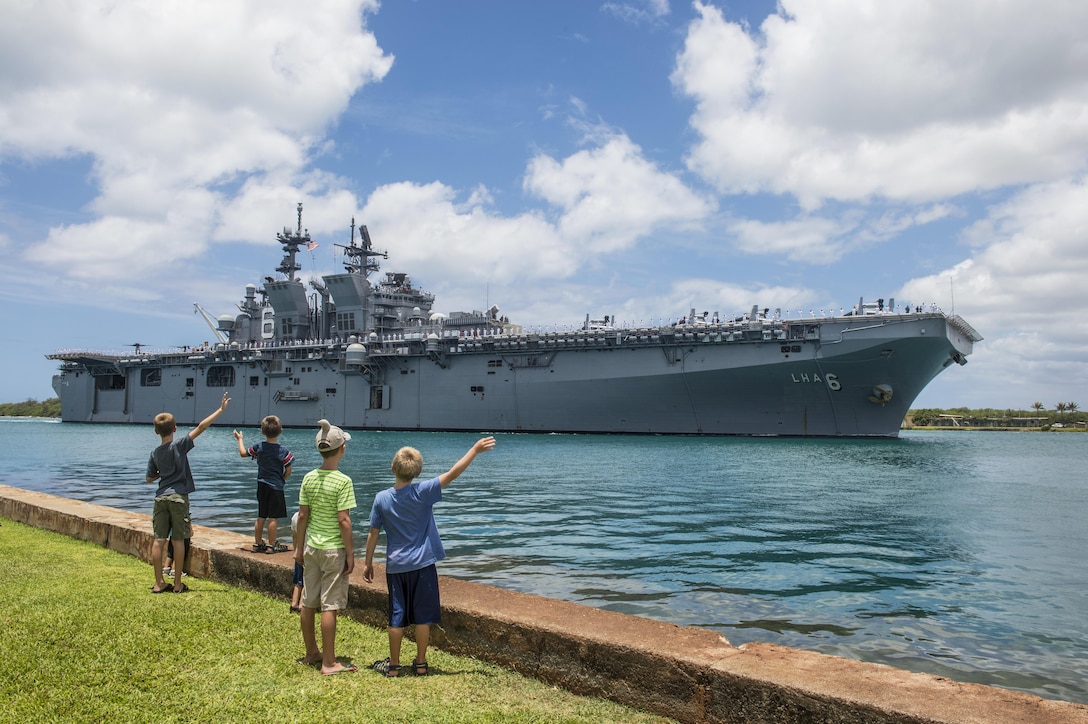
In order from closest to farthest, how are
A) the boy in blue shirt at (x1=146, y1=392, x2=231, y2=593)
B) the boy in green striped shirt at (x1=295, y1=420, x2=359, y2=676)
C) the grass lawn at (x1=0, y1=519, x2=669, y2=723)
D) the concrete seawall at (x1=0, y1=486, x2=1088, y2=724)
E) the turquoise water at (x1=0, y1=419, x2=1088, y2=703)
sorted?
the concrete seawall at (x1=0, y1=486, x2=1088, y2=724) → the grass lawn at (x1=0, y1=519, x2=669, y2=723) → the boy in green striped shirt at (x1=295, y1=420, x2=359, y2=676) → the boy in blue shirt at (x1=146, y1=392, x2=231, y2=593) → the turquoise water at (x1=0, y1=419, x2=1088, y2=703)

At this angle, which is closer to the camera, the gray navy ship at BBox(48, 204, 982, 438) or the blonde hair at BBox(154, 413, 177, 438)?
the blonde hair at BBox(154, 413, 177, 438)

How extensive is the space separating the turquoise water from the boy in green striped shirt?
10.2ft

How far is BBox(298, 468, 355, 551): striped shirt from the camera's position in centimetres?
444

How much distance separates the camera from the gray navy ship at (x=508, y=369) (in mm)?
32906

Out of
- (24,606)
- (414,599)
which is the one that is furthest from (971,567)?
(24,606)

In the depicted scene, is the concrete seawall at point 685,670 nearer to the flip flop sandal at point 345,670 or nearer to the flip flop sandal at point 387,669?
the flip flop sandal at point 387,669

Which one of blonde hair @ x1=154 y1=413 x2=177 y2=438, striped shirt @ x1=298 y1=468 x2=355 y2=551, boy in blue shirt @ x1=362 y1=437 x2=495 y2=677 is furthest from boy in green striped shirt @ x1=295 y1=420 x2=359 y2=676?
blonde hair @ x1=154 y1=413 x2=177 y2=438

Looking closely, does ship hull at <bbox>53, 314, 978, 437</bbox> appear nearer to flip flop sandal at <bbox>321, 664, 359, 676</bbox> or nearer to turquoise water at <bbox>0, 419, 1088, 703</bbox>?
turquoise water at <bbox>0, 419, 1088, 703</bbox>

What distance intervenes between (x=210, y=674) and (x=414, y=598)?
3.58ft

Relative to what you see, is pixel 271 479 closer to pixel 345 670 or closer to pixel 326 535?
pixel 326 535

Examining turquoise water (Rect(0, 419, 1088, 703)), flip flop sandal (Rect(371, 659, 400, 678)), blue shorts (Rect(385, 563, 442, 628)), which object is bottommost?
turquoise water (Rect(0, 419, 1088, 703))

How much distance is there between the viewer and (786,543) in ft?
34.6

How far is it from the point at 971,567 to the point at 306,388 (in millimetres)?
45006

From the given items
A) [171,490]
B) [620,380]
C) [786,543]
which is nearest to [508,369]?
[620,380]
